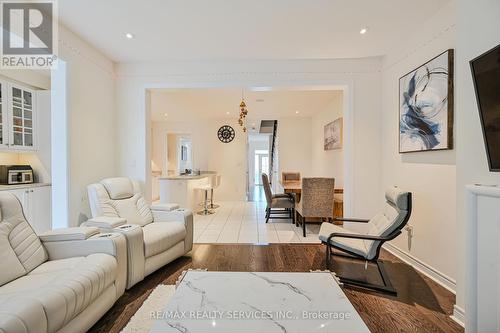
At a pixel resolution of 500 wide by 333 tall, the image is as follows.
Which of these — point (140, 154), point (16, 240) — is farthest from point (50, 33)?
point (16, 240)

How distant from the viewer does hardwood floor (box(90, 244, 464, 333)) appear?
180cm

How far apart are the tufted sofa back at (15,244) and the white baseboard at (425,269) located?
3638mm

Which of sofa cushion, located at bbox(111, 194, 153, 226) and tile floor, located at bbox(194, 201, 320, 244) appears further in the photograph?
tile floor, located at bbox(194, 201, 320, 244)

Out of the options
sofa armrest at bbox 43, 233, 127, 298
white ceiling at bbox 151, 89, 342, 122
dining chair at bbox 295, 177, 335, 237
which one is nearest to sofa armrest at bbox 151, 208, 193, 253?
sofa armrest at bbox 43, 233, 127, 298

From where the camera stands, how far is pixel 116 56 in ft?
11.1

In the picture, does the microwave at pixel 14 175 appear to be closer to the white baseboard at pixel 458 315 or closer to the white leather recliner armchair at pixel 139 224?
the white leather recliner armchair at pixel 139 224

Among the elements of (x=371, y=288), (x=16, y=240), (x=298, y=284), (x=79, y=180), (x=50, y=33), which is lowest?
(x=371, y=288)

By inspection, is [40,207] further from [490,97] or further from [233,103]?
[490,97]

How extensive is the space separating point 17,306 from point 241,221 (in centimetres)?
381

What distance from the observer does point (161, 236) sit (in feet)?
8.22

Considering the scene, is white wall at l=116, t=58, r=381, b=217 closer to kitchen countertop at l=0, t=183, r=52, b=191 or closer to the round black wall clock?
kitchen countertop at l=0, t=183, r=52, b=191

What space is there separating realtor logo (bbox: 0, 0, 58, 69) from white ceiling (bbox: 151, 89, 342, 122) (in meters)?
1.69

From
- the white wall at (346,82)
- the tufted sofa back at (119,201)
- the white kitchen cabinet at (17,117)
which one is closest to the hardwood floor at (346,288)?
the tufted sofa back at (119,201)

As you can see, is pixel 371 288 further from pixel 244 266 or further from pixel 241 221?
pixel 241 221
